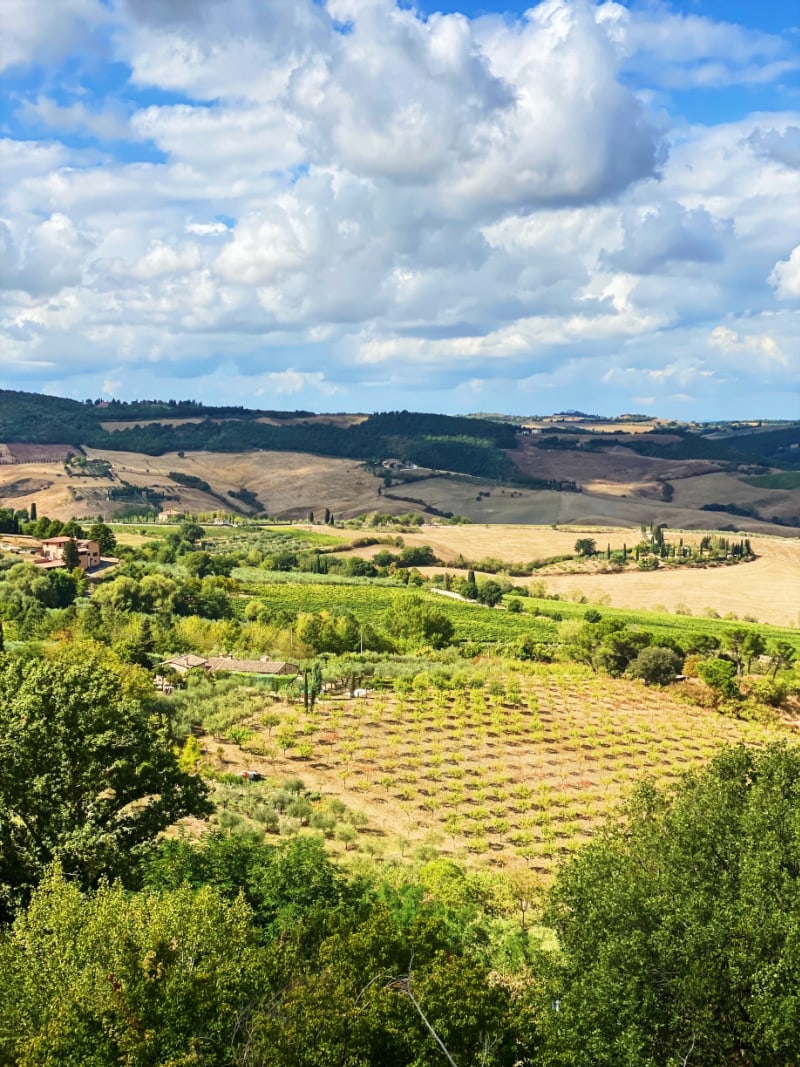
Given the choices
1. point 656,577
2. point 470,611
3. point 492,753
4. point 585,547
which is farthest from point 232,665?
point 585,547

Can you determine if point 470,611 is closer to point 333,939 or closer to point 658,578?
point 658,578

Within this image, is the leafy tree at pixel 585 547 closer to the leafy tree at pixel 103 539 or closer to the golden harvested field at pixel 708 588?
the golden harvested field at pixel 708 588

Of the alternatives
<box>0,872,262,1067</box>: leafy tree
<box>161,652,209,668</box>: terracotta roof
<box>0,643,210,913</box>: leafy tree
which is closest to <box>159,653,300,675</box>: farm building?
<box>161,652,209,668</box>: terracotta roof

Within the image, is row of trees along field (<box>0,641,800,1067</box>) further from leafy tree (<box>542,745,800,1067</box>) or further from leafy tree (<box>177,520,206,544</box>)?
leafy tree (<box>177,520,206,544</box>)

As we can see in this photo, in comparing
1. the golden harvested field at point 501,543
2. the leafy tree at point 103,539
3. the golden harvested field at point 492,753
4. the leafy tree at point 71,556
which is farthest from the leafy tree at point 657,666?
the leafy tree at point 103,539

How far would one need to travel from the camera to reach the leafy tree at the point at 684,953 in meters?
21.6

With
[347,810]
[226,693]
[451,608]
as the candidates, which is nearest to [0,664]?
[347,810]

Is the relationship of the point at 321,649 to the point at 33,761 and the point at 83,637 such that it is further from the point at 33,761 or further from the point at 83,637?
→ the point at 33,761

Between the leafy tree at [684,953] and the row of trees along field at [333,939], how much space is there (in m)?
0.06

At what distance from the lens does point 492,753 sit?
62406 millimetres

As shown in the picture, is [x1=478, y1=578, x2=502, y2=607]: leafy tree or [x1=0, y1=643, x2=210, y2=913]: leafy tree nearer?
[x1=0, y1=643, x2=210, y2=913]: leafy tree

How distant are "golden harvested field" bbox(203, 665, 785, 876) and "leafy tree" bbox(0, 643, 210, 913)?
14655 millimetres

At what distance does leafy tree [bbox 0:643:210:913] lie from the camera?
29219 mm

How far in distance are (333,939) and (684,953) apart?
27.4 feet
